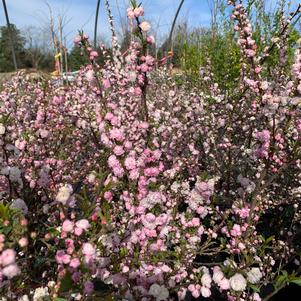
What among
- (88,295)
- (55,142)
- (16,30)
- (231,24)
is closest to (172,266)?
(88,295)

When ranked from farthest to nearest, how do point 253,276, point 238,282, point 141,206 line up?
point 141,206, point 253,276, point 238,282

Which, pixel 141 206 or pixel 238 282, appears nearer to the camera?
pixel 238 282

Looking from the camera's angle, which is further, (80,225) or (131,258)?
(131,258)

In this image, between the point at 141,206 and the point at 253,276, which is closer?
the point at 253,276

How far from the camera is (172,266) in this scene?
2.53m

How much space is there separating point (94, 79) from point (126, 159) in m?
0.97

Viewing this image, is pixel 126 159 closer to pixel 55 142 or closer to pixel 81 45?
pixel 81 45

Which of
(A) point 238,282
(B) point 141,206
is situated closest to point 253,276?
(A) point 238,282

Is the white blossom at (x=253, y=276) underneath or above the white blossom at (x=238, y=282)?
underneath

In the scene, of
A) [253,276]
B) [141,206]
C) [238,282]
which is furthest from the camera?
[141,206]

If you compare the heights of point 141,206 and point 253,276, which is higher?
point 141,206

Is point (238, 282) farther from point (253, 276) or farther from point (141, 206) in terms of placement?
point (141, 206)

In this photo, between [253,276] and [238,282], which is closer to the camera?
[238,282]

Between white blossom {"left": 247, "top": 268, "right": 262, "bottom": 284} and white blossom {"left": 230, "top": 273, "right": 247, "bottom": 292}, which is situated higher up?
white blossom {"left": 230, "top": 273, "right": 247, "bottom": 292}
